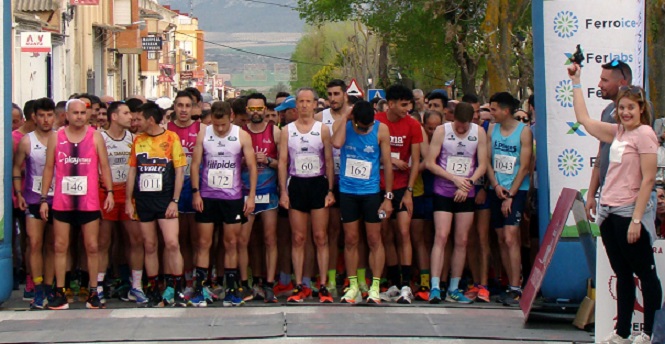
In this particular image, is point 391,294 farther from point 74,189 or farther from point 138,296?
point 74,189

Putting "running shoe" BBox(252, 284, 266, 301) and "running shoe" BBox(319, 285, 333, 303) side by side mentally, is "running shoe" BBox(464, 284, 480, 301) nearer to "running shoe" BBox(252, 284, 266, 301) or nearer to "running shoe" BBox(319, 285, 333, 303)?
"running shoe" BBox(319, 285, 333, 303)

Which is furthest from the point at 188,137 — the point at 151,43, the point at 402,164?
the point at 151,43

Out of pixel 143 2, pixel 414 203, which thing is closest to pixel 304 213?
Result: pixel 414 203

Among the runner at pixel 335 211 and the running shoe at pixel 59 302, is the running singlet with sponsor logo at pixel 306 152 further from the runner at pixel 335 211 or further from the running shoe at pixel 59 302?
the running shoe at pixel 59 302

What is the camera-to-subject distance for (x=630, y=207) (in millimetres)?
7742

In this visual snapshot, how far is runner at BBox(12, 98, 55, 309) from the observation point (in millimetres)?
10500

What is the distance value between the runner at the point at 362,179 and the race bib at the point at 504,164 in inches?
42.6

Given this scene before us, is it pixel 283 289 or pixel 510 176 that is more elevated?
pixel 510 176

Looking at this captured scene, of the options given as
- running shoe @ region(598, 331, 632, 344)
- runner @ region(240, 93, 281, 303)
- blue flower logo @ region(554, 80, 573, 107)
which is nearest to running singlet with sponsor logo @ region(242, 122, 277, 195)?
runner @ region(240, 93, 281, 303)

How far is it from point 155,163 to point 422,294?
117 inches

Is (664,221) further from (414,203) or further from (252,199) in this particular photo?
(252,199)

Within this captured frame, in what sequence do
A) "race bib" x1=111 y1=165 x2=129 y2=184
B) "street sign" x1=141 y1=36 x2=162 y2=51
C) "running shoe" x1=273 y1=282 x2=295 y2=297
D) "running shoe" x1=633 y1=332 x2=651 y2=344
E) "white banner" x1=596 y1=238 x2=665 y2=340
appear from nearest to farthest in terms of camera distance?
"running shoe" x1=633 y1=332 x2=651 y2=344
"white banner" x1=596 y1=238 x2=665 y2=340
"race bib" x1=111 y1=165 x2=129 y2=184
"running shoe" x1=273 y1=282 x2=295 y2=297
"street sign" x1=141 y1=36 x2=162 y2=51

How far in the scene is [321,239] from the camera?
35.6 ft

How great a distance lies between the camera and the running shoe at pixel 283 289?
1124 centimetres
